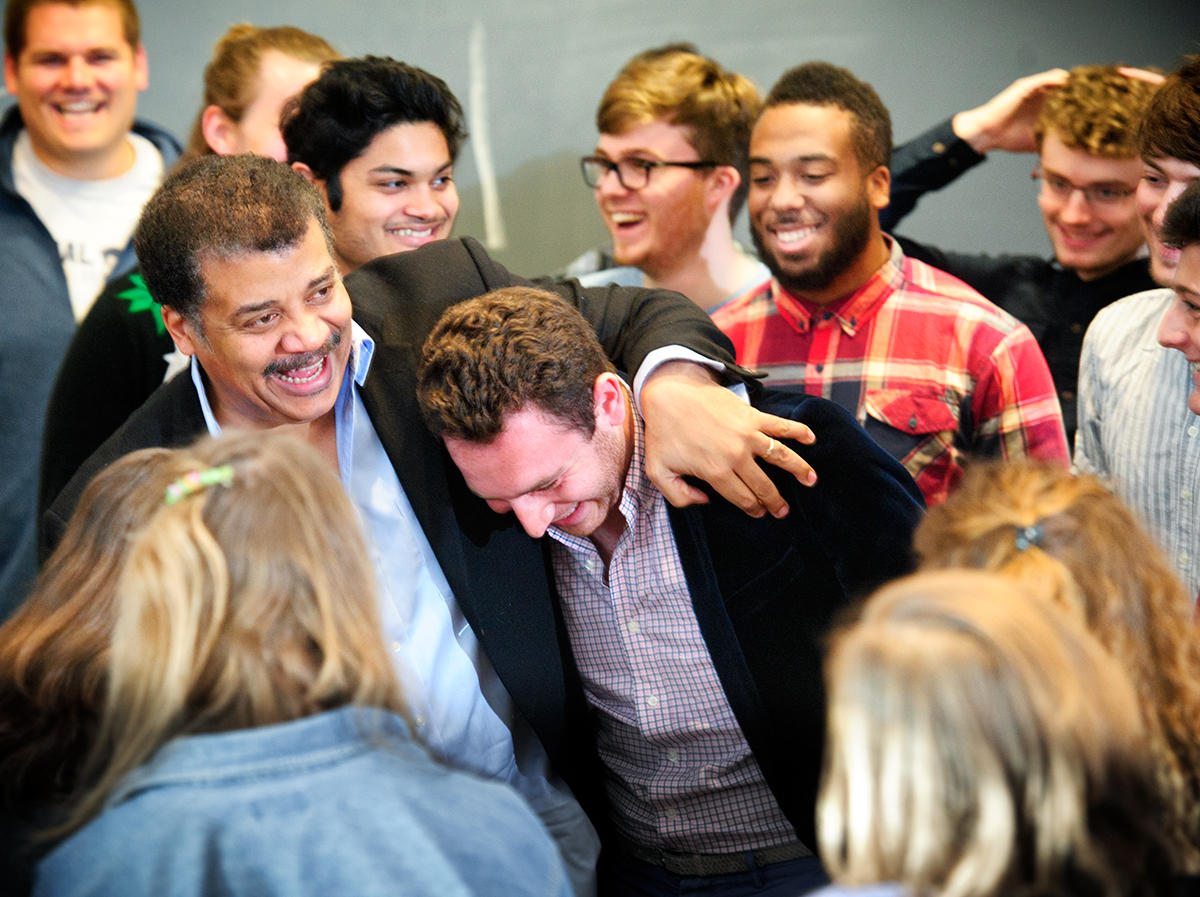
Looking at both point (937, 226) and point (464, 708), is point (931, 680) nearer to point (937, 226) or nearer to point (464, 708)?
point (464, 708)

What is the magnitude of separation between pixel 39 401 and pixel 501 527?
5.08ft

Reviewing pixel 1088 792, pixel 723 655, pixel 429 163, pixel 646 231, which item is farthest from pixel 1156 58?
pixel 1088 792

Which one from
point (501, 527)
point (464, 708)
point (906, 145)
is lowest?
point (464, 708)

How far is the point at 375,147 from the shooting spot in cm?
216

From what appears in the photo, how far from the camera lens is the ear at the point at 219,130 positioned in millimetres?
2457

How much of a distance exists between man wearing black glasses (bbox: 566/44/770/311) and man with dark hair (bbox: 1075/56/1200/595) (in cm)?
101

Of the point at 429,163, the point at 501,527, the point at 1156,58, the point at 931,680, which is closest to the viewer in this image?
the point at 931,680

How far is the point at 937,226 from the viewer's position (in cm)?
329

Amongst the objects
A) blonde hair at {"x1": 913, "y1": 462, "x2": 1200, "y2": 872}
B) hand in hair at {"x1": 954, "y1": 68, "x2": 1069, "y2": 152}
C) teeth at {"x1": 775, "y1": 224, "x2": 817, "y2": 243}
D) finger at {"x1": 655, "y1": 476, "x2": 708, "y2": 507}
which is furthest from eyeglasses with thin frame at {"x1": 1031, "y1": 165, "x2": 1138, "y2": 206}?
blonde hair at {"x1": 913, "y1": 462, "x2": 1200, "y2": 872}

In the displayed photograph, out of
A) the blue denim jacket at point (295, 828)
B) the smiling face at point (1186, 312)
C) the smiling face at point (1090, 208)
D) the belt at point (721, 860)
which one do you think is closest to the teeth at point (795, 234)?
the smiling face at point (1090, 208)

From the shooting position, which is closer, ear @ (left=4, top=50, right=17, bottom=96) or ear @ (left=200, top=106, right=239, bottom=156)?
ear @ (left=200, top=106, right=239, bottom=156)

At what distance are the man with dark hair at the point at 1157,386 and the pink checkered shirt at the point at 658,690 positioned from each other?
783 mm

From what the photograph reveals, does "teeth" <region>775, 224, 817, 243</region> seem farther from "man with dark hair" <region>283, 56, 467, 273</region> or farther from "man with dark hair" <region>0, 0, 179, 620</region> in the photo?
"man with dark hair" <region>0, 0, 179, 620</region>

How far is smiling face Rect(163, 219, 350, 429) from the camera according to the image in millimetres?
1566
